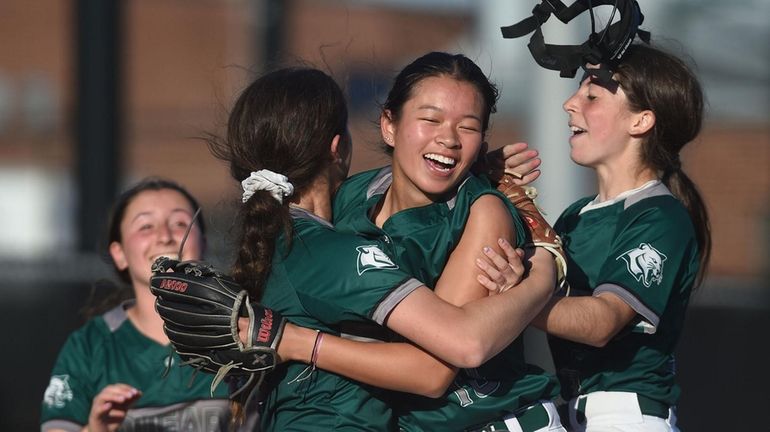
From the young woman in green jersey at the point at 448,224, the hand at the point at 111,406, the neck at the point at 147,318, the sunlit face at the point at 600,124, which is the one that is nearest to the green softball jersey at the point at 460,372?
the young woman in green jersey at the point at 448,224

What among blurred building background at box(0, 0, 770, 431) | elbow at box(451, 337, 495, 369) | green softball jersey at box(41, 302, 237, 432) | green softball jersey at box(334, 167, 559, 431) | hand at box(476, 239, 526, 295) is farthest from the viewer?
Result: blurred building background at box(0, 0, 770, 431)

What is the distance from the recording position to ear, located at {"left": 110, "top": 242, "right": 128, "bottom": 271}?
4082mm

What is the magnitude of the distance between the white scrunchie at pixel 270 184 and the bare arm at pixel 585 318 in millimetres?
704

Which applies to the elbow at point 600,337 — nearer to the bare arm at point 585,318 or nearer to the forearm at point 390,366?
the bare arm at point 585,318

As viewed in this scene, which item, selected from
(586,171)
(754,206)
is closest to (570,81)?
(586,171)

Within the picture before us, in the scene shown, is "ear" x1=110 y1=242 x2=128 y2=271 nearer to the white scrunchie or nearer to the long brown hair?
the white scrunchie

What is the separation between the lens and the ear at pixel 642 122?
10.5 ft

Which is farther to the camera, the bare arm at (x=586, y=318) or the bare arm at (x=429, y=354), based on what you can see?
the bare arm at (x=586, y=318)

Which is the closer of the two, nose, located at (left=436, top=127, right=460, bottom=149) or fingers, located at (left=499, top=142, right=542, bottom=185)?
nose, located at (left=436, top=127, right=460, bottom=149)

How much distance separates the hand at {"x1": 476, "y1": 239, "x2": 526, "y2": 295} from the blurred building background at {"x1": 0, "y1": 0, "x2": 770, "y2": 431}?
73 centimetres

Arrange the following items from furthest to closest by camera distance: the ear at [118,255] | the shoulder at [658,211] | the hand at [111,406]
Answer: the ear at [118,255] < the hand at [111,406] < the shoulder at [658,211]

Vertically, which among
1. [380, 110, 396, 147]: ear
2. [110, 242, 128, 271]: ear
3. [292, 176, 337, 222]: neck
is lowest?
[110, 242, 128, 271]: ear

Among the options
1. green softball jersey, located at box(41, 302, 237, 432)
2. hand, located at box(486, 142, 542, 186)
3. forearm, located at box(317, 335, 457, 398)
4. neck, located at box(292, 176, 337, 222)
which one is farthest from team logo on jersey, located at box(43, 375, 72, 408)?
hand, located at box(486, 142, 542, 186)

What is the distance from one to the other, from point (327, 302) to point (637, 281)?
32.6 inches
